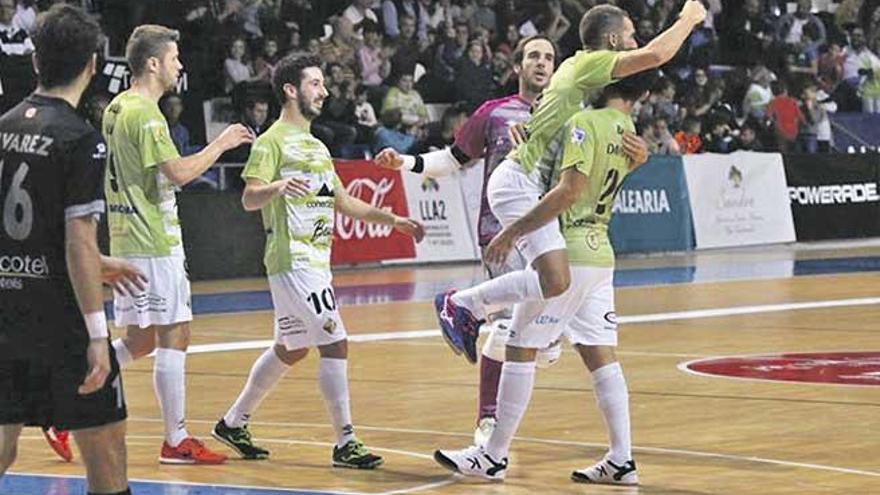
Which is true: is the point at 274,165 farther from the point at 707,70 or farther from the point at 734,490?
the point at 707,70

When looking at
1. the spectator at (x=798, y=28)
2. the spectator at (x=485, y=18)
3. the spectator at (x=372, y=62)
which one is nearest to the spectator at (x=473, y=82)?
the spectator at (x=372, y=62)

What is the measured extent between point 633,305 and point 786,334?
2966 mm

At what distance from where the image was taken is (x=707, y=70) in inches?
1203

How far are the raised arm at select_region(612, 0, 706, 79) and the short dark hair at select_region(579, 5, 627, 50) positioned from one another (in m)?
0.21

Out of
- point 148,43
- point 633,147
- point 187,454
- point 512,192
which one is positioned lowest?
point 187,454

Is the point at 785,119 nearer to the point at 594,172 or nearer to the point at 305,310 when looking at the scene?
the point at 305,310

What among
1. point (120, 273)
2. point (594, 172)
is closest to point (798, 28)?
point (594, 172)

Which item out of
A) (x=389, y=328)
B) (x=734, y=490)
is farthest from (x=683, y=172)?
(x=734, y=490)

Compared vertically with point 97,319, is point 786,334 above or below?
below

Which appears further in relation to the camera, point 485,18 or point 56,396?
point 485,18

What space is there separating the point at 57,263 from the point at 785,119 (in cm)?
2474

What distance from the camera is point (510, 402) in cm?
895

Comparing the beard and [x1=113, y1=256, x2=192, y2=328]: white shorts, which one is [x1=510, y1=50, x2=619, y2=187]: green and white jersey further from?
[x1=113, y1=256, x2=192, y2=328]: white shorts

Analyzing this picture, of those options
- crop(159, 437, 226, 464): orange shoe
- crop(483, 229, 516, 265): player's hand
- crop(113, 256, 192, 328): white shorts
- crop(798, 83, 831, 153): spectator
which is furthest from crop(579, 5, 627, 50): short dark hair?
crop(798, 83, 831, 153): spectator
